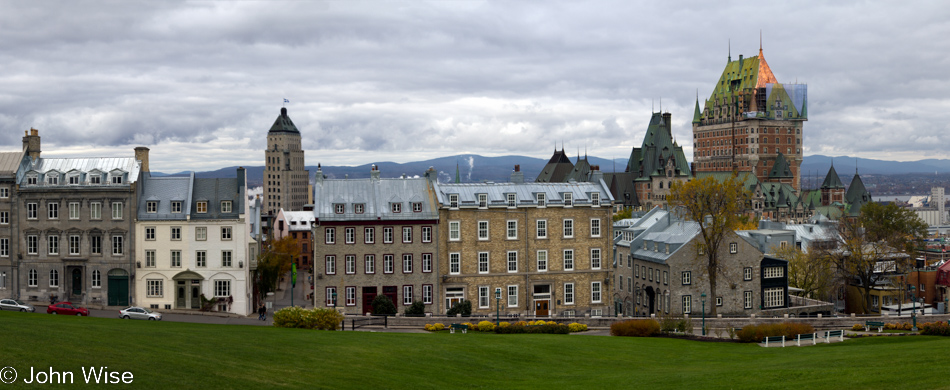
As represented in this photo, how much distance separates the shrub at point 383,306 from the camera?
66.8m

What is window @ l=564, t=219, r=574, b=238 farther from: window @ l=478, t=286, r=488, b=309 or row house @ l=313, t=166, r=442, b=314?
row house @ l=313, t=166, r=442, b=314

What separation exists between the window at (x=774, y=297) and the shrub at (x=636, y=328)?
1012 inches

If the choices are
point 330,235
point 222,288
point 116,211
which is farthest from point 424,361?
point 116,211

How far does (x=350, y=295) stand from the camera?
68.9 metres

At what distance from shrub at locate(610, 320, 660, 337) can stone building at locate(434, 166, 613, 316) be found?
1437 cm

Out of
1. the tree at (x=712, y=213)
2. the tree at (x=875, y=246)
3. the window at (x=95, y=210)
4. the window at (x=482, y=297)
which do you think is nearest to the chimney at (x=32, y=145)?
the window at (x=95, y=210)

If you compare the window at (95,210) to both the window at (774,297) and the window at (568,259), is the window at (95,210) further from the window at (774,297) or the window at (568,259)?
the window at (774,297)

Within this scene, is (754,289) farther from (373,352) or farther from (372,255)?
(373,352)

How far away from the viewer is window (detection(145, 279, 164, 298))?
226 feet

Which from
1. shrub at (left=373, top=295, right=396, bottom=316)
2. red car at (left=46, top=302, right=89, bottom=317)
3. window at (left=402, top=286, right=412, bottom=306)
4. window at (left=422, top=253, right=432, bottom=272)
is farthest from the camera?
window at (left=422, top=253, right=432, bottom=272)

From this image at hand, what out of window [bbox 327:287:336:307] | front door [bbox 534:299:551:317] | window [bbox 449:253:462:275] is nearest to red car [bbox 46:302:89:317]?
window [bbox 327:287:336:307]

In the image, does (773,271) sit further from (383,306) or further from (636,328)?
(383,306)

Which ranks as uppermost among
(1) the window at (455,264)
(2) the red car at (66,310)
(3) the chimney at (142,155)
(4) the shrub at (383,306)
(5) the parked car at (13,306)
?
(3) the chimney at (142,155)

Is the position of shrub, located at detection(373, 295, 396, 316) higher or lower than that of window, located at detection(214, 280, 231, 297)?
lower
